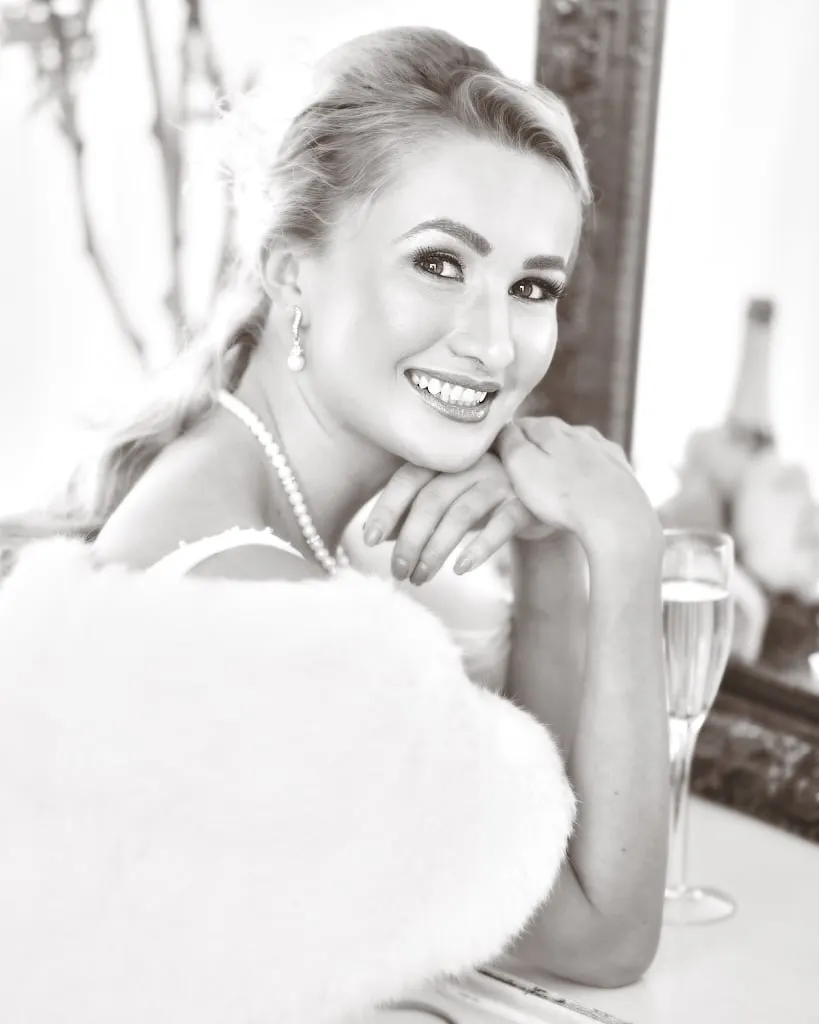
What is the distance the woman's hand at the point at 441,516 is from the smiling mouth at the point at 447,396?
0.07 metres

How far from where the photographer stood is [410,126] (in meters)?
1.16

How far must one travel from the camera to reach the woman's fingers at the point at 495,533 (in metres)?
1.16

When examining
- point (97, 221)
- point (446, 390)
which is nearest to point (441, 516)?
point (446, 390)

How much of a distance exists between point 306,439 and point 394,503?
118 mm

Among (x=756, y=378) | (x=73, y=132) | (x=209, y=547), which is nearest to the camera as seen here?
(x=209, y=547)

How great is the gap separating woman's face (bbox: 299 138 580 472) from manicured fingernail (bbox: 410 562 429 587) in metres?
0.09

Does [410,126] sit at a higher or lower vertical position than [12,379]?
higher

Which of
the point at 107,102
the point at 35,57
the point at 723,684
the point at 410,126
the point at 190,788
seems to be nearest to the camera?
the point at 190,788

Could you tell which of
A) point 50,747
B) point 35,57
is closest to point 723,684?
point 50,747

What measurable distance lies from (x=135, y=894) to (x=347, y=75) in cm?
73

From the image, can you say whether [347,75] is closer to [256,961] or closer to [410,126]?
[410,126]

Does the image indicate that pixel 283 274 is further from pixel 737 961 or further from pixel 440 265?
pixel 737 961

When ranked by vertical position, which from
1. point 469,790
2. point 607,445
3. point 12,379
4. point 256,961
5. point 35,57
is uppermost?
point 35,57

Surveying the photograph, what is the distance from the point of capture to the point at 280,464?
1.24 meters
